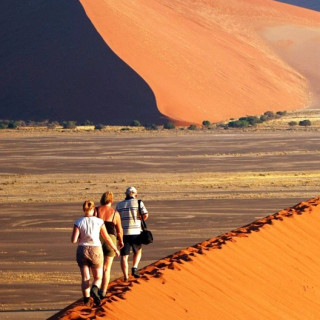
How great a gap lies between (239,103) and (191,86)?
15.3ft

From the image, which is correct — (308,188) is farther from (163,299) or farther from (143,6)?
(143,6)

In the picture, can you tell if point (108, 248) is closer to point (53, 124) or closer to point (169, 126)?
point (169, 126)

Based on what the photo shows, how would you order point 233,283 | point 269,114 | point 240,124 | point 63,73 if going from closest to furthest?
point 233,283 → point 240,124 → point 269,114 → point 63,73

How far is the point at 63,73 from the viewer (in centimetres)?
10525

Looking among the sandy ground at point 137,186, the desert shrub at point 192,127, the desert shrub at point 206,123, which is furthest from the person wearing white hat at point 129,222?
the desert shrub at point 206,123

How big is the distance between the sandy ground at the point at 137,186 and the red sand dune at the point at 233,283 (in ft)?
7.54

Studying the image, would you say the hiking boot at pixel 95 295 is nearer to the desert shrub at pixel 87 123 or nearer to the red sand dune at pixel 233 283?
the red sand dune at pixel 233 283

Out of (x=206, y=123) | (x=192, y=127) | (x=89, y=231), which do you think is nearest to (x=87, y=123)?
(x=206, y=123)

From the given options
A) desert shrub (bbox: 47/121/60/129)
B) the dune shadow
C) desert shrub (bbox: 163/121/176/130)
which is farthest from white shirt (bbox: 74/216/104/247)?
the dune shadow

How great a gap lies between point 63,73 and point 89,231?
9442 cm

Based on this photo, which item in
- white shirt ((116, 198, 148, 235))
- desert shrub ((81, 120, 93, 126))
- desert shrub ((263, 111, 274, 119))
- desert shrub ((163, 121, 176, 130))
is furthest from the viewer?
desert shrub ((263, 111, 274, 119))

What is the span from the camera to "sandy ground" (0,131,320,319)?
19.6m

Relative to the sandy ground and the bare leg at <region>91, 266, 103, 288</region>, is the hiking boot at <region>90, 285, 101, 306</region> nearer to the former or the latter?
the bare leg at <region>91, 266, 103, 288</region>

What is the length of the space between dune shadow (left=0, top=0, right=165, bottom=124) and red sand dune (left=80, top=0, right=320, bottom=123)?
1355 millimetres
